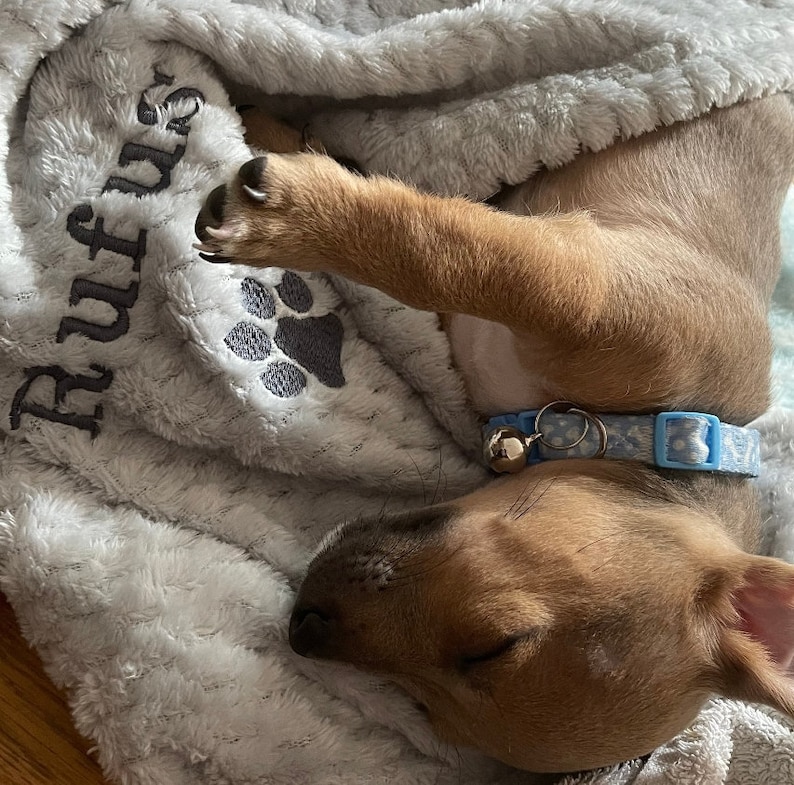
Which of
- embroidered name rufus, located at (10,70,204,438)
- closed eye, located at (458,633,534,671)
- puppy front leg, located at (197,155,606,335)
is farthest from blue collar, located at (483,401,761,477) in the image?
embroidered name rufus, located at (10,70,204,438)

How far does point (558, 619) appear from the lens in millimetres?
1404

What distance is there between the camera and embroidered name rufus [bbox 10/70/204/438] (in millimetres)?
1509

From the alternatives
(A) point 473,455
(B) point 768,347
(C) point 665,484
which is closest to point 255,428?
(A) point 473,455

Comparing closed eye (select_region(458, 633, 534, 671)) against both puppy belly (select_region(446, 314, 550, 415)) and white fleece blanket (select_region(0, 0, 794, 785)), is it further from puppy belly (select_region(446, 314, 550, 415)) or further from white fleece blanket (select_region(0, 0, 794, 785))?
puppy belly (select_region(446, 314, 550, 415))

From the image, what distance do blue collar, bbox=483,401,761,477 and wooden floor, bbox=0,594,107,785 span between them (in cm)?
87

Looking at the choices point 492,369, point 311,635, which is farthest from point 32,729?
point 492,369

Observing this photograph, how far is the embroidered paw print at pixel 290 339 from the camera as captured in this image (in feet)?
5.27

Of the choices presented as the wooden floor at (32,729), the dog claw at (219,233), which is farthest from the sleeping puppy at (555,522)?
the wooden floor at (32,729)

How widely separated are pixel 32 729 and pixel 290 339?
0.80 m

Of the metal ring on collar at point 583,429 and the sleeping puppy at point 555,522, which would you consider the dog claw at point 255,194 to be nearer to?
the sleeping puppy at point 555,522

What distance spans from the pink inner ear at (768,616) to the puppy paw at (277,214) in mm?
931

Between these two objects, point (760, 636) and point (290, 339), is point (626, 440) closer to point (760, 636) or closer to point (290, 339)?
point (760, 636)

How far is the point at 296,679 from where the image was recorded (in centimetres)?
155

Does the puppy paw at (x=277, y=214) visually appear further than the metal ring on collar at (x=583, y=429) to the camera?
No
